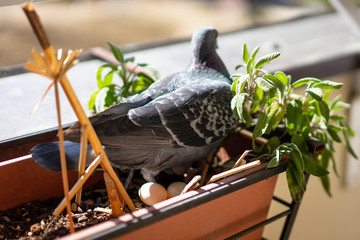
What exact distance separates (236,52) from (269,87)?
2.78 ft

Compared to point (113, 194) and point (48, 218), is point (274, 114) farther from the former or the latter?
point (48, 218)

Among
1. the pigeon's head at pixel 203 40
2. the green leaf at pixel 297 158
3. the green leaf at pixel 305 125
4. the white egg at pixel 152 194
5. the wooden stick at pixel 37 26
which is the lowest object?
the white egg at pixel 152 194

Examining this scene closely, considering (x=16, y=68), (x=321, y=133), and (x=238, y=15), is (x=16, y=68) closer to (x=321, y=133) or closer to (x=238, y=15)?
(x=321, y=133)

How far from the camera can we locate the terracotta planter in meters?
0.55

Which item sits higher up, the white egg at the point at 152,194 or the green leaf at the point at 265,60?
the green leaf at the point at 265,60

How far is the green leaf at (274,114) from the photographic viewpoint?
74cm

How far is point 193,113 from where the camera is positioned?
0.75 metres

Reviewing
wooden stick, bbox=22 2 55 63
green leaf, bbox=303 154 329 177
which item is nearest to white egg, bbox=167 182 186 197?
green leaf, bbox=303 154 329 177

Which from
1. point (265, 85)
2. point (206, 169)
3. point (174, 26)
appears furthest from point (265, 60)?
point (174, 26)

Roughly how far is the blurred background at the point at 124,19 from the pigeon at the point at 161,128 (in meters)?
2.47

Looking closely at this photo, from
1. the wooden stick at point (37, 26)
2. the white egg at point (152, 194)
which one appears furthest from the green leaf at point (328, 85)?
the wooden stick at point (37, 26)

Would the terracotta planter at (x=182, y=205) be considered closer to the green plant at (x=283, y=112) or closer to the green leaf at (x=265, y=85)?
the green plant at (x=283, y=112)

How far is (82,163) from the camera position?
0.59 metres

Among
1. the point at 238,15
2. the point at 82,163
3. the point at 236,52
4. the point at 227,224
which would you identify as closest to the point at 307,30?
the point at 236,52
